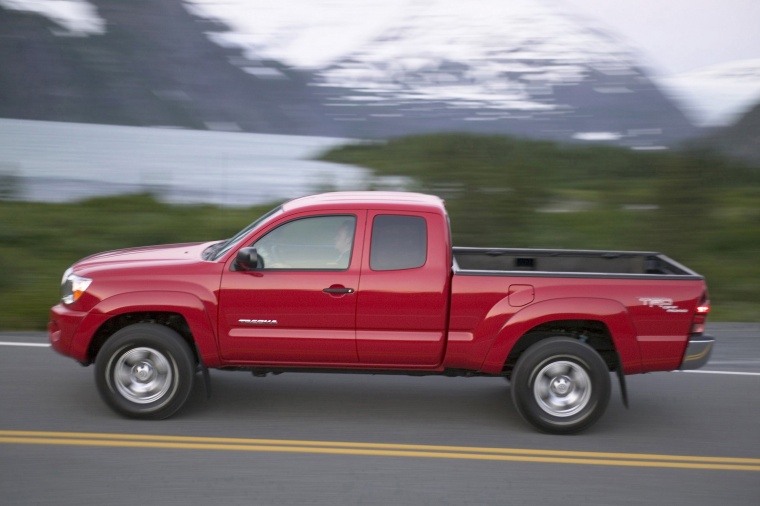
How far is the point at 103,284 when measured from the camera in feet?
21.9

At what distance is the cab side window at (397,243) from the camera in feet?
22.0

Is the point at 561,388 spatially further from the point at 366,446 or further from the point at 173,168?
the point at 173,168

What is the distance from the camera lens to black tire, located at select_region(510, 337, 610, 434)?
6.62 m

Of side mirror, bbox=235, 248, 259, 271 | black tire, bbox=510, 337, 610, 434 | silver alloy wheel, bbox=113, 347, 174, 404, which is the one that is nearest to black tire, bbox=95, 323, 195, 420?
silver alloy wheel, bbox=113, 347, 174, 404

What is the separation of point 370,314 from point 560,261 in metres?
2.04

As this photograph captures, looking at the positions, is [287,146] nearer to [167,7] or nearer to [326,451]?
[326,451]

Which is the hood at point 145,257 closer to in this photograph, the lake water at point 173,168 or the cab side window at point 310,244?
the cab side window at point 310,244

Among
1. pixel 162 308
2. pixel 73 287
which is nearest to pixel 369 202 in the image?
pixel 162 308

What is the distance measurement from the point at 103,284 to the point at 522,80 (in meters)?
36.5

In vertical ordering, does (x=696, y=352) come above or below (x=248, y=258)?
below

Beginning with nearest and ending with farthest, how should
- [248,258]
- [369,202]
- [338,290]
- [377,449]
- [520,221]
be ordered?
1. [377,449]
2. [248,258]
3. [338,290]
4. [369,202]
5. [520,221]

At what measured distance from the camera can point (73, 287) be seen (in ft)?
22.2

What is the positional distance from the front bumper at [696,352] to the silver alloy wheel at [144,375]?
3698 millimetres

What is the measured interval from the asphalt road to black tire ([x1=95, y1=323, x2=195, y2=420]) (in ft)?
0.45
